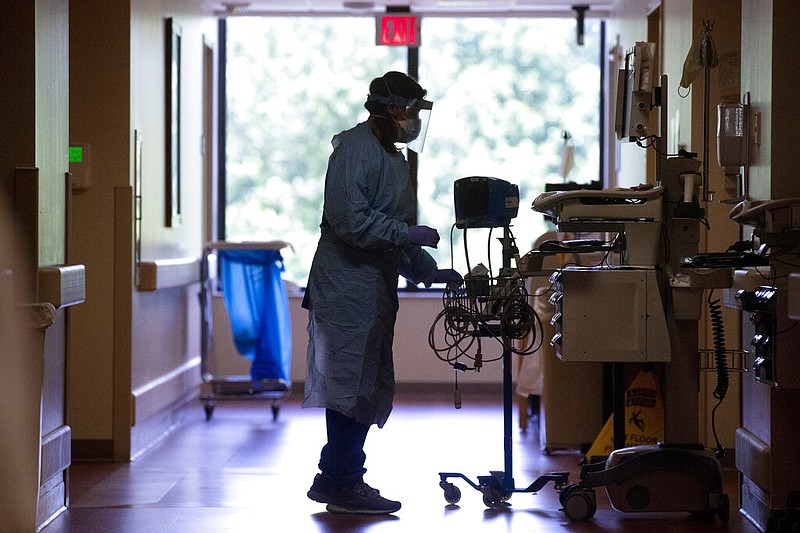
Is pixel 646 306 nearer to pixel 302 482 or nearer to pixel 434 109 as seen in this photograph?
pixel 302 482

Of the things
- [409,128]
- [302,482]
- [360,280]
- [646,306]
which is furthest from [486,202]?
[302,482]

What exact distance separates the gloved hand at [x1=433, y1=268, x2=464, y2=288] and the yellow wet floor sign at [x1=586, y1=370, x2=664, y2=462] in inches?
41.6

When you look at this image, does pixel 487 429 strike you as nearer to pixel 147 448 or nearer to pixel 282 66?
pixel 147 448

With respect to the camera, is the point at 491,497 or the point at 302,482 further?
the point at 302,482

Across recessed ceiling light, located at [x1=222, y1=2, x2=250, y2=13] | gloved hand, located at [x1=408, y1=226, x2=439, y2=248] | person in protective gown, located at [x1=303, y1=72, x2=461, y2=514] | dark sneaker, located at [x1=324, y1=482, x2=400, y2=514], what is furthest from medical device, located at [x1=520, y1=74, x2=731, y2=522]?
recessed ceiling light, located at [x1=222, y1=2, x2=250, y2=13]

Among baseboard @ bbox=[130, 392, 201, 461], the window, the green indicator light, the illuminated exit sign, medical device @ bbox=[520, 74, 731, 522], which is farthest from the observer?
the window

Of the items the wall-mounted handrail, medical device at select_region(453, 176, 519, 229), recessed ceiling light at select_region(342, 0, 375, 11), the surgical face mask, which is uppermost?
recessed ceiling light at select_region(342, 0, 375, 11)

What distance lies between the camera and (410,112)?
156 inches

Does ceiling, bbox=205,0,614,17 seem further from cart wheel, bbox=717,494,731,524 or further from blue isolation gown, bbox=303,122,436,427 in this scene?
cart wheel, bbox=717,494,731,524

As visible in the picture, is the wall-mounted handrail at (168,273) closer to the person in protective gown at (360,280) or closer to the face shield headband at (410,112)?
the person in protective gown at (360,280)

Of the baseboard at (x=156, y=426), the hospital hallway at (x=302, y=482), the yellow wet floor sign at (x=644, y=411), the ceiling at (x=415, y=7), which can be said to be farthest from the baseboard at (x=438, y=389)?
the yellow wet floor sign at (x=644, y=411)

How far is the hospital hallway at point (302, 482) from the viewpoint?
12.3 ft

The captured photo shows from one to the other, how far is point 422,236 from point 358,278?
0.27 metres

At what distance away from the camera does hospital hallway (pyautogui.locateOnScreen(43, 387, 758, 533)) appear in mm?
3740
